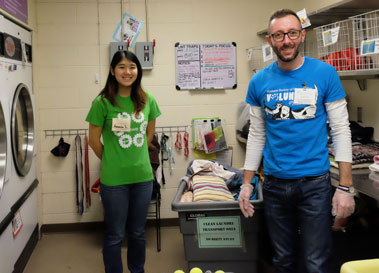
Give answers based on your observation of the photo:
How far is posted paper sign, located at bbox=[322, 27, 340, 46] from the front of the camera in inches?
84.8

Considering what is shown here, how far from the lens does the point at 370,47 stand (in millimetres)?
1882

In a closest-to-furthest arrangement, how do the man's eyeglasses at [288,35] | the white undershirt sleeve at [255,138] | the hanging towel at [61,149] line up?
the man's eyeglasses at [288,35], the white undershirt sleeve at [255,138], the hanging towel at [61,149]

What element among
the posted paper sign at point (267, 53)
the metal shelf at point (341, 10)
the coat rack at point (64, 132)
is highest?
the metal shelf at point (341, 10)

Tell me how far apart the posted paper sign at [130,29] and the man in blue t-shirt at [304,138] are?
2055mm

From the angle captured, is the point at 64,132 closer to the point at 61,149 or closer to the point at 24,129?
the point at 61,149

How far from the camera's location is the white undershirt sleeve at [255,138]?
197 cm

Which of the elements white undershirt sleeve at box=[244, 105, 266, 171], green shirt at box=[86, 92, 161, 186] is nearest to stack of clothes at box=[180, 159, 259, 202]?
green shirt at box=[86, 92, 161, 186]

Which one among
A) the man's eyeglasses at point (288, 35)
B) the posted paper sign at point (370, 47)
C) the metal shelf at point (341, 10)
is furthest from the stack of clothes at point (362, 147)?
the man's eyeglasses at point (288, 35)

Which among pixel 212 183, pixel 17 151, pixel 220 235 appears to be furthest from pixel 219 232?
pixel 17 151

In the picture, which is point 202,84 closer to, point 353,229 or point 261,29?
point 261,29

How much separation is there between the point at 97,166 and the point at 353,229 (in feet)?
7.64

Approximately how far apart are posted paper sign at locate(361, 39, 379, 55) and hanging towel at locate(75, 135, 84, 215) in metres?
2.63

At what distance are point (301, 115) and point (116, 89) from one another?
114 centimetres

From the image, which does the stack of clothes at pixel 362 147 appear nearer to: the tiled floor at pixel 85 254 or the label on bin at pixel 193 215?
the label on bin at pixel 193 215
